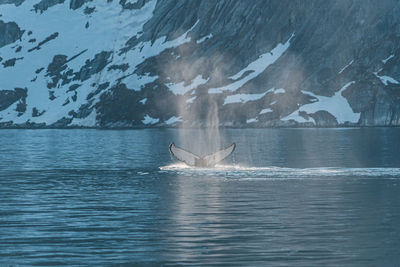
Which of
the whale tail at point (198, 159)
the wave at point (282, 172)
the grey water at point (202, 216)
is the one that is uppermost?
the whale tail at point (198, 159)

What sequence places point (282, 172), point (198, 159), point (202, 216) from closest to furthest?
point (202, 216) → point (282, 172) → point (198, 159)

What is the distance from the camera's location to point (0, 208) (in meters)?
50.0

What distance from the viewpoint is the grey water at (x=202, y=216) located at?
32.9 meters

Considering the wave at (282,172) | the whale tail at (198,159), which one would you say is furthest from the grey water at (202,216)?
the whale tail at (198,159)

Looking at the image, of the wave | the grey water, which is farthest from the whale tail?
the grey water

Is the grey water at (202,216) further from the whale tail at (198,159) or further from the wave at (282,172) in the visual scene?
the whale tail at (198,159)

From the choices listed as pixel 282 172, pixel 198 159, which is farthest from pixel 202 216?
pixel 198 159

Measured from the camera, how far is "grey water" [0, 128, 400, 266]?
32.9 m

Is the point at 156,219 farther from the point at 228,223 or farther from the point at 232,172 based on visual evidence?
the point at 232,172

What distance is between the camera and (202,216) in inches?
1784

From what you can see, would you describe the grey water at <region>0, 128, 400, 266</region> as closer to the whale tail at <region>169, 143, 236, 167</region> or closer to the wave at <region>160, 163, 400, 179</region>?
the wave at <region>160, 163, 400, 179</region>

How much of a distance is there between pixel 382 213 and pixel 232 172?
3314 centimetres

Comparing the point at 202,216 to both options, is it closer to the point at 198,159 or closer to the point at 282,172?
the point at 282,172

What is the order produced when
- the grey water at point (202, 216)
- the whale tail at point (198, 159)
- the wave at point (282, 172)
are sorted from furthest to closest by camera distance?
the whale tail at point (198, 159)
the wave at point (282, 172)
the grey water at point (202, 216)
